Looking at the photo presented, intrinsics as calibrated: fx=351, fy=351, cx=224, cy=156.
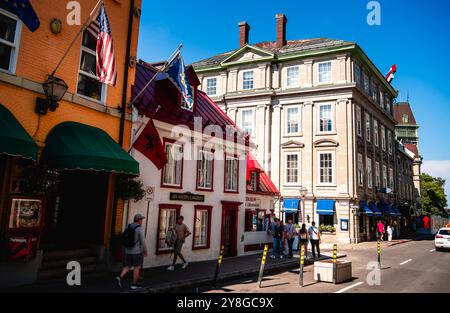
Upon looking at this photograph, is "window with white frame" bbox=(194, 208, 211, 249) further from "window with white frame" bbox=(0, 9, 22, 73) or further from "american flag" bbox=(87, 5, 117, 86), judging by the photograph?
"window with white frame" bbox=(0, 9, 22, 73)

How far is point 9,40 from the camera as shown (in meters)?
9.29

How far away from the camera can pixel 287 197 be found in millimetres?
32031

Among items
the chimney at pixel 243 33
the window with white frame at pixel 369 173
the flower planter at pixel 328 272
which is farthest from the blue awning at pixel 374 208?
the flower planter at pixel 328 272

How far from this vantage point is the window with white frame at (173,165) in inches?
568

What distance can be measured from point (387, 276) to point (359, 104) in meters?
22.7

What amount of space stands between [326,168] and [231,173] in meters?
15.9

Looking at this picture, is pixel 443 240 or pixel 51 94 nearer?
pixel 51 94

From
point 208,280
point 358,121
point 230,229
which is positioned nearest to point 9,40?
point 208,280

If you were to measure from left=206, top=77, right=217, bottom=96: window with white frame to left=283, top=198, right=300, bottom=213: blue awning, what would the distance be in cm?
1418

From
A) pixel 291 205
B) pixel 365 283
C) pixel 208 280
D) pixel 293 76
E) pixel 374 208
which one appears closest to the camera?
pixel 208 280

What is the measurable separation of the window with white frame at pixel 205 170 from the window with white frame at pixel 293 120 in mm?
18300

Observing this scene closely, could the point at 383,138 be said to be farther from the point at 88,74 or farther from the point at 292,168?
the point at 88,74

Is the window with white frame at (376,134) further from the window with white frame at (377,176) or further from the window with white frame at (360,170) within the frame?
the window with white frame at (360,170)
